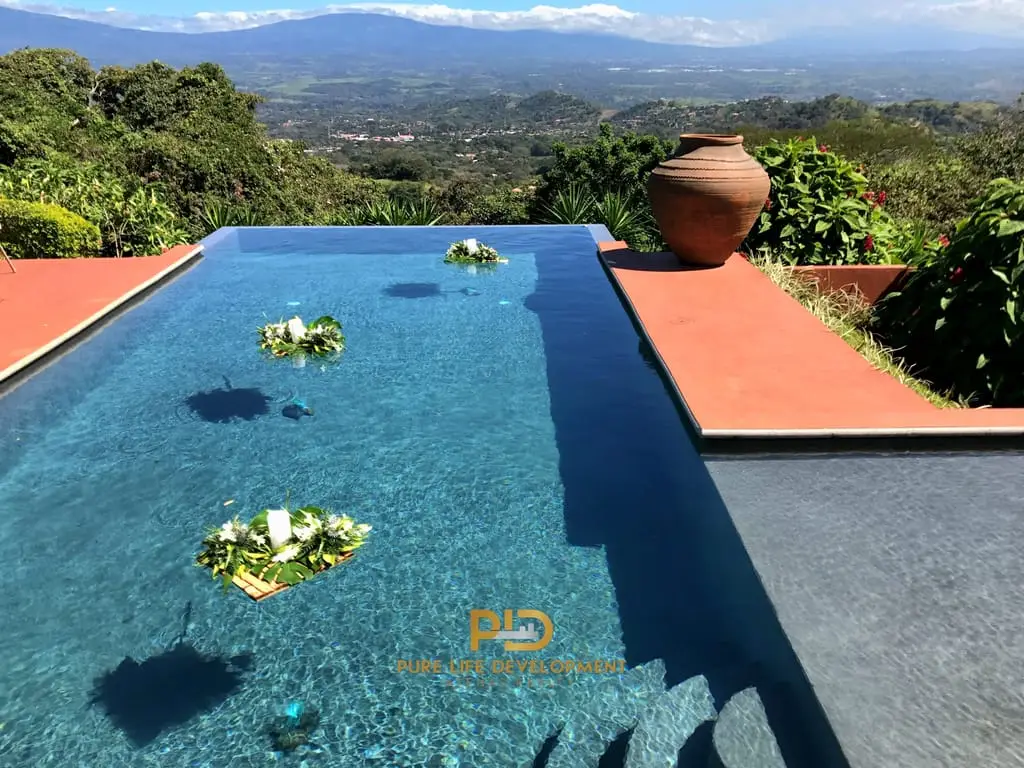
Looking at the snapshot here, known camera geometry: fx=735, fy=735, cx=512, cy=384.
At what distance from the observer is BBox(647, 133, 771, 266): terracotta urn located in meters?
5.66

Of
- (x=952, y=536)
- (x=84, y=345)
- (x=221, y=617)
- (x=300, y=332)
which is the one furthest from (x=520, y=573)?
(x=84, y=345)

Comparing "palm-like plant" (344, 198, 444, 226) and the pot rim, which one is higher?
the pot rim

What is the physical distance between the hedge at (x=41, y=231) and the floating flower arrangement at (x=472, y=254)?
3.69 metres

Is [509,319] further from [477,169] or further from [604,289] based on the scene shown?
[477,169]

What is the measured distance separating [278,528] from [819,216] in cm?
559

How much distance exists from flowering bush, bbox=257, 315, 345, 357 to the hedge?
3.58 meters

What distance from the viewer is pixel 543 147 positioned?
69125 mm

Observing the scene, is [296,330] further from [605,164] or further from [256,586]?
[605,164]

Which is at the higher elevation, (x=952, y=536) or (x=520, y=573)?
(x=952, y=536)

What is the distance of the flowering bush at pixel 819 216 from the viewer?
6.55 m


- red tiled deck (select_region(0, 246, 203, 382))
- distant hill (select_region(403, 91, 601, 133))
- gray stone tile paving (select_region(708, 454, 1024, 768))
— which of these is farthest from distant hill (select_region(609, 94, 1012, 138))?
distant hill (select_region(403, 91, 601, 133))

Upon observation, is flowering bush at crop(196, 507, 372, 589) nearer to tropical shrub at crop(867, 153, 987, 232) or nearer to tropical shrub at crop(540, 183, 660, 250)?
tropical shrub at crop(540, 183, 660, 250)

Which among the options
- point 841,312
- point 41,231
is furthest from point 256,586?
point 41,231

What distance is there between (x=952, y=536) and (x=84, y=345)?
542 centimetres
